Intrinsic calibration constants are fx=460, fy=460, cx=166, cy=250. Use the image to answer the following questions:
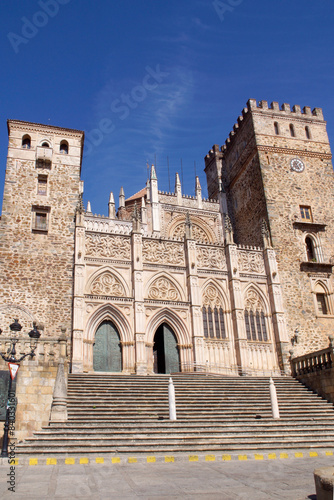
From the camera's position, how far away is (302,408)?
18.3 meters

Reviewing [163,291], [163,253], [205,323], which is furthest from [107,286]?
[205,323]

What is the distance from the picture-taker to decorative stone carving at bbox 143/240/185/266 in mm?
26766

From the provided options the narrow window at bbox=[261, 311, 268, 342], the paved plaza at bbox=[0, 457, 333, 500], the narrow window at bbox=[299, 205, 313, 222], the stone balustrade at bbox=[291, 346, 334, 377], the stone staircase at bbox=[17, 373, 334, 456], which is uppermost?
the narrow window at bbox=[299, 205, 313, 222]

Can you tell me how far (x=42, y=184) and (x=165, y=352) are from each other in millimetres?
11800

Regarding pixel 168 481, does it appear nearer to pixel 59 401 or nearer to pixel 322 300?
pixel 59 401

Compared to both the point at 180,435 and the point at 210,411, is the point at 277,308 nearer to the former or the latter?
the point at 210,411

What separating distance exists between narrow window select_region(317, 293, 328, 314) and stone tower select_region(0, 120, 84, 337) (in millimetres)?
15647

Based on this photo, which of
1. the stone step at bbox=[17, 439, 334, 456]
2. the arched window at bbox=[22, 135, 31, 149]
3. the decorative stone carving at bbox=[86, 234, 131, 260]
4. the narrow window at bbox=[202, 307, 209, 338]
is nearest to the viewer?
the stone step at bbox=[17, 439, 334, 456]

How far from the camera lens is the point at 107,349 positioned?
24.0 metres

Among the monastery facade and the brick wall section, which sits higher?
the monastery facade

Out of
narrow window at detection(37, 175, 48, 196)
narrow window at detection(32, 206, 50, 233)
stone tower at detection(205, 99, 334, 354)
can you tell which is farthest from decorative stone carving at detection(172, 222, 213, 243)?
narrow window at detection(32, 206, 50, 233)

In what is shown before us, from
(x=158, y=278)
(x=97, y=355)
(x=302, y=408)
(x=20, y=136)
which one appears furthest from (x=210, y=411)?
(x=20, y=136)

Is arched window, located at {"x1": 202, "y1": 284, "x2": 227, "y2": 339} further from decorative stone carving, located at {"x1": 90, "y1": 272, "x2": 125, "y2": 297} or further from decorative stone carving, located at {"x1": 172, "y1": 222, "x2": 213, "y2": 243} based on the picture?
decorative stone carving, located at {"x1": 172, "y1": 222, "x2": 213, "y2": 243}

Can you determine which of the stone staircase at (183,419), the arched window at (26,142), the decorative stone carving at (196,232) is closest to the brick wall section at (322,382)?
the stone staircase at (183,419)
